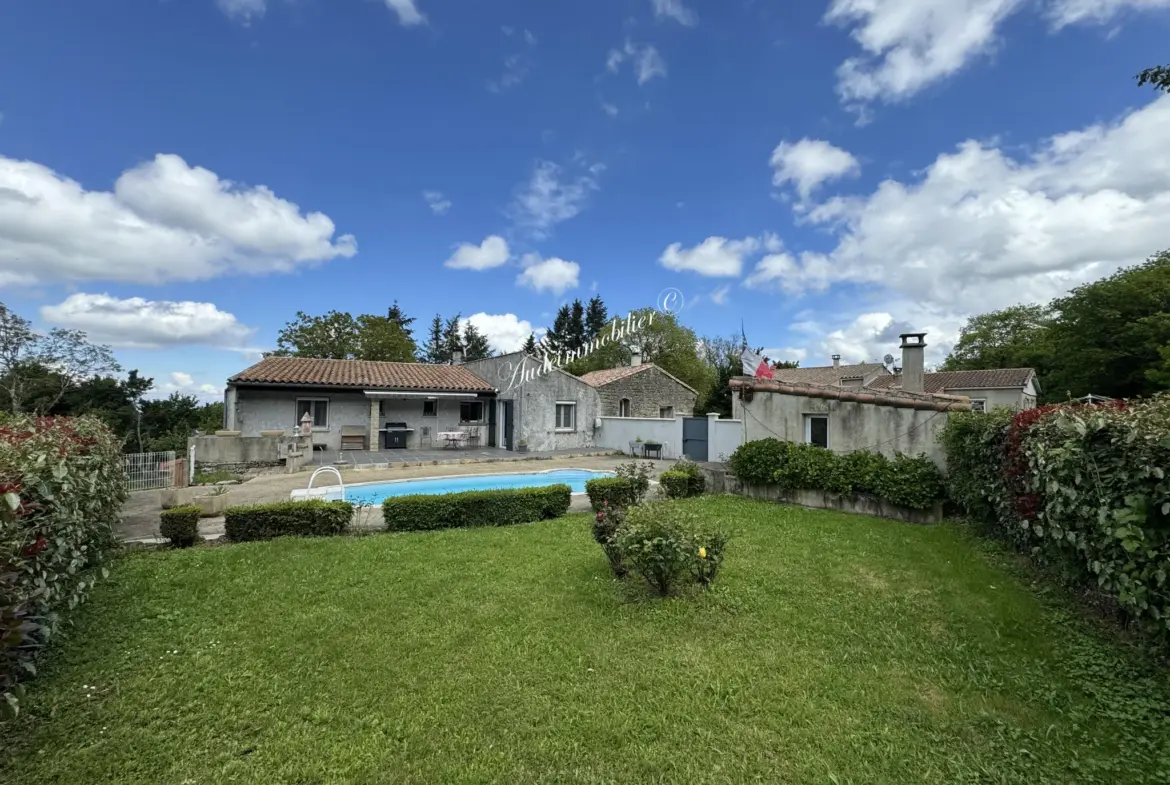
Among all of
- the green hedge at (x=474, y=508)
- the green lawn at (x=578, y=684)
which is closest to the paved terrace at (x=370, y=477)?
the green hedge at (x=474, y=508)

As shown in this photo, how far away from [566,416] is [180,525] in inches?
729

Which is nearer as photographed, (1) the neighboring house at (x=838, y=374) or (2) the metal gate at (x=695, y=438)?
(2) the metal gate at (x=695, y=438)

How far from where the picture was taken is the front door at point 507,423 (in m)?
24.9

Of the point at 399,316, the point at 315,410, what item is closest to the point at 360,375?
the point at 315,410

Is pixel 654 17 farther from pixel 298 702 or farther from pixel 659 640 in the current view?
pixel 298 702

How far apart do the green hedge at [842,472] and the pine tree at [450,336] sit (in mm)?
66143

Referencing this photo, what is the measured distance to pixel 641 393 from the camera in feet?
94.8

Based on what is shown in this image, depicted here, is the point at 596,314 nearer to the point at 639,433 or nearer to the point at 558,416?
the point at 558,416

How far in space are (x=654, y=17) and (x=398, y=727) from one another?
55.6ft

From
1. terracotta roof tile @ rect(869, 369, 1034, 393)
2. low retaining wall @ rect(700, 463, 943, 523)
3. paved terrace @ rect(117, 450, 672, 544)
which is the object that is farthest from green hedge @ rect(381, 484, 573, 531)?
terracotta roof tile @ rect(869, 369, 1034, 393)

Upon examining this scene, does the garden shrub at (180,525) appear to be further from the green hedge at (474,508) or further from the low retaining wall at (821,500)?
the low retaining wall at (821,500)

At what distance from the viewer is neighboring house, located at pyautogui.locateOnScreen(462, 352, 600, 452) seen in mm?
24188

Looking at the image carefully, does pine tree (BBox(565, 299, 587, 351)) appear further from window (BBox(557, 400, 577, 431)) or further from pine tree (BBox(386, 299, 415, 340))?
window (BBox(557, 400, 577, 431))

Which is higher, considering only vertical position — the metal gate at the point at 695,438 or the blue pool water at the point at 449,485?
the metal gate at the point at 695,438
